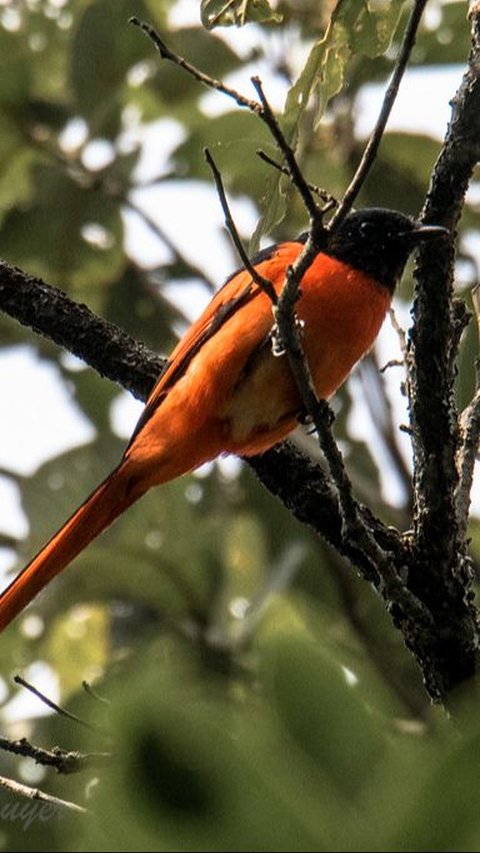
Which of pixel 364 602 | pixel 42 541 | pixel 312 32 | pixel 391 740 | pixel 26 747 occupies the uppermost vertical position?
pixel 312 32

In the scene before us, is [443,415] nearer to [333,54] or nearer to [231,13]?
[333,54]

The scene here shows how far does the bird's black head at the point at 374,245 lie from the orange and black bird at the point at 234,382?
10mm

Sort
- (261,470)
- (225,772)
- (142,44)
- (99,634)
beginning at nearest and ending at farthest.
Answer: (225,772), (261,470), (142,44), (99,634)

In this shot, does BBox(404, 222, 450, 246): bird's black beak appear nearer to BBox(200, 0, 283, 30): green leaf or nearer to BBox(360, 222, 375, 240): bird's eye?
BBox(200, 0, 283, 30): green leaf

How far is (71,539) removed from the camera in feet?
11.8

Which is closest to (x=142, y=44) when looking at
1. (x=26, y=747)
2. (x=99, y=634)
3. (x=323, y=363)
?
(x=323, y=363)

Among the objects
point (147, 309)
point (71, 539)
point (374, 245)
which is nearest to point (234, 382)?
point (71, 539)

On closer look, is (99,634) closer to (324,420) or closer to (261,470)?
(261,470)

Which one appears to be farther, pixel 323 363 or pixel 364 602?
pixel 364 602

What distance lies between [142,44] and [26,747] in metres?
3.81

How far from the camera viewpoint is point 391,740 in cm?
47

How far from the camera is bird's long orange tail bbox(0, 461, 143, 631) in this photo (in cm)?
341

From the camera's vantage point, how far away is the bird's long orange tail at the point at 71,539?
3408mm

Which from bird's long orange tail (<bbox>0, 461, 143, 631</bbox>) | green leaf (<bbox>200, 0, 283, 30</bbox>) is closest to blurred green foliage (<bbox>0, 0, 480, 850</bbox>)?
bird's long orange tail (<bbox>0, 461, 143, 631</bbox>)
